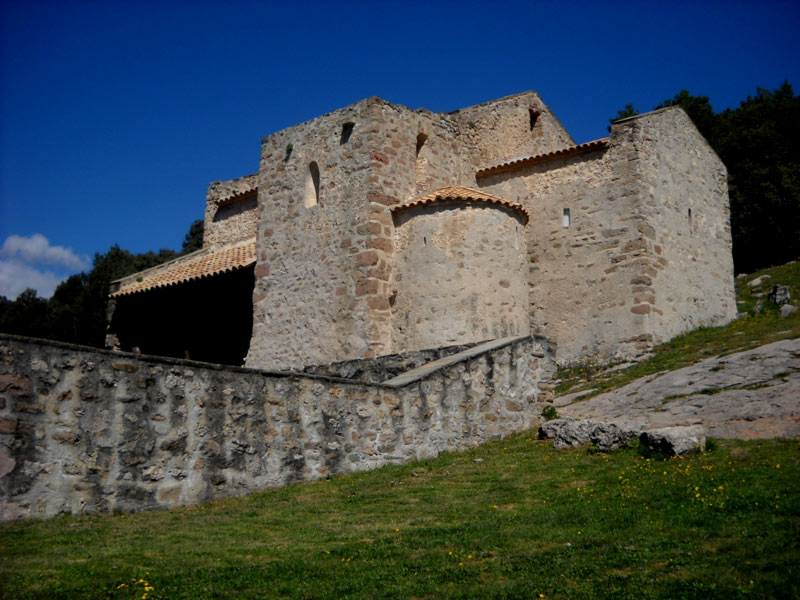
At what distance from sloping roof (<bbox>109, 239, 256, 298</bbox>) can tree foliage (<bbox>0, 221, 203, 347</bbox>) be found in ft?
59.5

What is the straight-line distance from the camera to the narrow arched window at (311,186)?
2092 cm

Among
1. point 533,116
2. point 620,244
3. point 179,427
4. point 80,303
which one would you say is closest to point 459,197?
point 620,244

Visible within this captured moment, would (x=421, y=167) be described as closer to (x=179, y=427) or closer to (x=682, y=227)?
(x=682, y=227)

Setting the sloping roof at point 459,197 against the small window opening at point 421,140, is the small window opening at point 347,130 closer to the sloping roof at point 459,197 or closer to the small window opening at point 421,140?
the small window opening at point 421,140

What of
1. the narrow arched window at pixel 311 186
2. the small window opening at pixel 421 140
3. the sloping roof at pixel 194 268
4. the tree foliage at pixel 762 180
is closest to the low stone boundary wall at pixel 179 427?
the narrow arched window at pixel 311 186

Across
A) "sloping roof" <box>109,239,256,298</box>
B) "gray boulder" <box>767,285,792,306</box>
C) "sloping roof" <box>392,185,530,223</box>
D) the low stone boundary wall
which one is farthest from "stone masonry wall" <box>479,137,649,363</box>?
the low stone boundary wall

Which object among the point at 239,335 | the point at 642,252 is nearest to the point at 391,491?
the point at 642,252

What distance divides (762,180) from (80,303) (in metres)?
36.1

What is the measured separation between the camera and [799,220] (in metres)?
31.1

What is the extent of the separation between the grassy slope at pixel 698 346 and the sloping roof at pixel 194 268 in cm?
992

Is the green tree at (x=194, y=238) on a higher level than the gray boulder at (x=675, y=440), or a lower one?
higher

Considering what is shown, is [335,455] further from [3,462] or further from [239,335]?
[239,335]

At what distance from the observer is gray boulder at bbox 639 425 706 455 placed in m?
9.08

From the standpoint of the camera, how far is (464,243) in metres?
18.0
